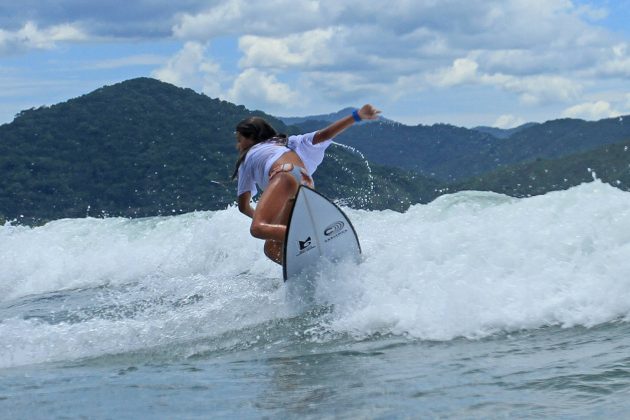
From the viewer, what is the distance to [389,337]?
22.1 ft

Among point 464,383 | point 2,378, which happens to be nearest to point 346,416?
point 464,383

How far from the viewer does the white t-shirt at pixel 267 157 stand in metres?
8.21

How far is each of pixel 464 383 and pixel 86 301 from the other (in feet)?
26.1

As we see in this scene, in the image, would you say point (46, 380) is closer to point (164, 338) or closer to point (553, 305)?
point (164, 338)

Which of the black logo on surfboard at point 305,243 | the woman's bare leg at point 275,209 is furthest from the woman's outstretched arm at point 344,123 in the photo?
the black logo on surfboard at point 305,243

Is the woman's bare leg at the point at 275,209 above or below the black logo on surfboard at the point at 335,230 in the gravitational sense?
above

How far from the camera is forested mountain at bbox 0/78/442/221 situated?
8025 cm

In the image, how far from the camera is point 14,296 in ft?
49.2

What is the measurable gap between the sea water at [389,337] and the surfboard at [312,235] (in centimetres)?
17

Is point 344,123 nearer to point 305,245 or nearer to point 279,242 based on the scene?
point 305,245

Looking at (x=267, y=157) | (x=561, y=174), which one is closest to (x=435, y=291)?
(x=267, y=157)

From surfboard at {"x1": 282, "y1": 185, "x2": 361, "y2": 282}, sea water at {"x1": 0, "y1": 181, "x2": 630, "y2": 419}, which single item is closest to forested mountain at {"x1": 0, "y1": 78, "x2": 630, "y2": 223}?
sea water at {"x1": 0, "y1": 181, "x2": 630, "y2": 419}

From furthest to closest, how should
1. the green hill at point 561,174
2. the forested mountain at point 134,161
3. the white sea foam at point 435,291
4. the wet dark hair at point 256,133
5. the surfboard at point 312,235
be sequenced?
1. the forested mountain at point 134,161
2. the green hill at point 561,174
3. the wet dark hair at point 256,133
4. the surfboard at point 312,235
5. the white sea foam at point 435,291

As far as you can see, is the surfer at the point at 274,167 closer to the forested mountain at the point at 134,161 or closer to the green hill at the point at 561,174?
the forested mountain at the point at 134,161
